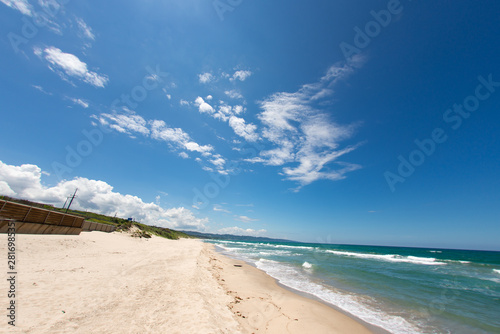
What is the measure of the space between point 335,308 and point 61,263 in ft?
52.9

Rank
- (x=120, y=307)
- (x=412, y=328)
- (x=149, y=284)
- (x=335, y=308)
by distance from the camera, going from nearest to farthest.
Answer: (x=120, y=307), (x=412, y=328), (x=149, y=284), (x=335, y=308)

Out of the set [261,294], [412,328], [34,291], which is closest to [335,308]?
[412,328]

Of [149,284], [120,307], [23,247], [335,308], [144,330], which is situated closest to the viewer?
[144,330]

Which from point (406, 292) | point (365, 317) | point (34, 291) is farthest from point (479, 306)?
point (34, 291)

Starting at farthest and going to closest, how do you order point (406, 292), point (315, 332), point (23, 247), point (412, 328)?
point (406, 292) < point (23, 247) < point (412, 328) < point (315, 332)

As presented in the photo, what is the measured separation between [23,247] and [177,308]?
14267 mm

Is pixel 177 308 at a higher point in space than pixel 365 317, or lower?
higher

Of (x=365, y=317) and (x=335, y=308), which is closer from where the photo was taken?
(x=365, y=317)

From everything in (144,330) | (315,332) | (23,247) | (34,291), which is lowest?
(315,332)

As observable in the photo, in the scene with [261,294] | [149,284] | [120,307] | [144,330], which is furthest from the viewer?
[261,294]

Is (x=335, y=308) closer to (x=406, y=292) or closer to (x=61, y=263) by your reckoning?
(x=406, y=292)

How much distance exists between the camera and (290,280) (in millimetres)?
16750

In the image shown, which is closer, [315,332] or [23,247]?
[315,332]

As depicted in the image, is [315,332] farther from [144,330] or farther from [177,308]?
[144,330]
